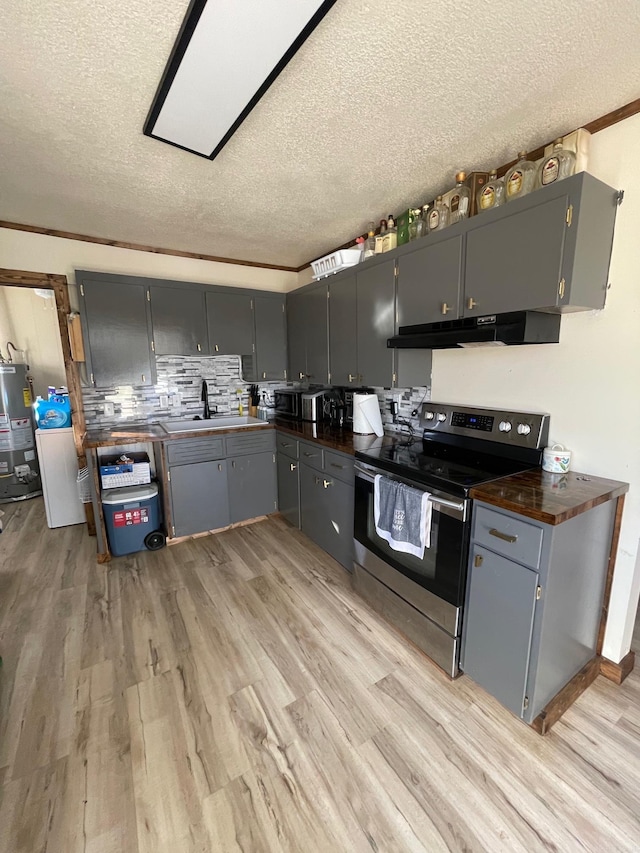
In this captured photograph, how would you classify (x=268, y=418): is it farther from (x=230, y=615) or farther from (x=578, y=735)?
(x=578, y=735)

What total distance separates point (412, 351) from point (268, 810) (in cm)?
226

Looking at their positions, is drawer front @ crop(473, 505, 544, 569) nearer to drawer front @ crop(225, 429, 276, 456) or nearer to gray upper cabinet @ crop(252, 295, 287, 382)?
drawer front @ crop(225, 429, 276, 456)

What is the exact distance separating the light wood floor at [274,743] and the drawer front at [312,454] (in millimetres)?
929

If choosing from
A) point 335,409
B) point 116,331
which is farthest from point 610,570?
point 116,331

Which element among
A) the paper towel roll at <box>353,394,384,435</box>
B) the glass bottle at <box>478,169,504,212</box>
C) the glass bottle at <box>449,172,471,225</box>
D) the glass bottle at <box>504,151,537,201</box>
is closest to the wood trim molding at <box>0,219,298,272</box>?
the paper towel roll at <box>353,394,384,435</box>

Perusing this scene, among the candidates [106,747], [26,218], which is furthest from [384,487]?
[26,218]

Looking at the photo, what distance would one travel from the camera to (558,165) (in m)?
1.52

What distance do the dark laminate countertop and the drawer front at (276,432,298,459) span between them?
6cm

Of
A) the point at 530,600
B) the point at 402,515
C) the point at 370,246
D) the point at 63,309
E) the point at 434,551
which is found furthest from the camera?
the point at 63,309

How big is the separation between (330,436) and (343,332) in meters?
0.80

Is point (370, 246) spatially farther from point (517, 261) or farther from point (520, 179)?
point (517, 261)

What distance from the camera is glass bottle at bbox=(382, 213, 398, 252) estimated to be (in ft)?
7.73

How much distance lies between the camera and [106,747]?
139cm

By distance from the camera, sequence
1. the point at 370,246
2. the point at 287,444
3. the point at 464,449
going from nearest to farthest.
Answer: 1. the point at 464,449
2. the point at 370,246
3. the point at 287,444
